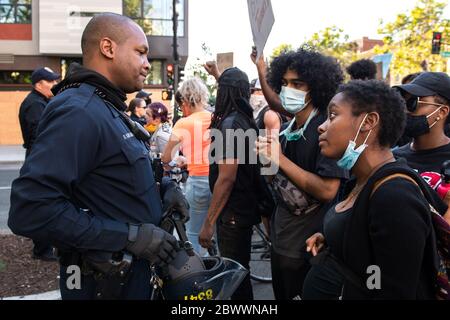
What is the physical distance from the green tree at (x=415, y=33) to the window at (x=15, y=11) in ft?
57.5

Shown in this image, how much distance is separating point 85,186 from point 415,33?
2370 centimetres

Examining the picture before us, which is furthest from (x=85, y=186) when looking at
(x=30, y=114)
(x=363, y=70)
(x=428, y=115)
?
(x=363, y=70)

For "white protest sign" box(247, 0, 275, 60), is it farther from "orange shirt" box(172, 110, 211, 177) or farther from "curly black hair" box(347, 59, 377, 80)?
"curly black hair" box(347, 59, 377, 80)

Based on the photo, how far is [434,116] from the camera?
2939mm

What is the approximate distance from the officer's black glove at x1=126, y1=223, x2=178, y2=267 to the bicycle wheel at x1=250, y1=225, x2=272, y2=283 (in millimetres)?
3375

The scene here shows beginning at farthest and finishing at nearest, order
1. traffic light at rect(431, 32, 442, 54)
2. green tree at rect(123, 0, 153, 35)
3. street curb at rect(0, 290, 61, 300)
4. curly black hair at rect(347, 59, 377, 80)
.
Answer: green tree at rect(123, 0, 153, 35)
traffic light at rect(431, 32, 442, 54)
curly black hair at rect(347, 59, 377, 80)
street curb at rect(0, 290, 61, 300)

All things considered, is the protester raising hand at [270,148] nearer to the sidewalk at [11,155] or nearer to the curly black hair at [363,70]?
the curly black hair at [363,70]

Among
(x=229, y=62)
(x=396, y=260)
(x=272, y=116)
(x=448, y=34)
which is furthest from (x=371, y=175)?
(x=448, y=34)

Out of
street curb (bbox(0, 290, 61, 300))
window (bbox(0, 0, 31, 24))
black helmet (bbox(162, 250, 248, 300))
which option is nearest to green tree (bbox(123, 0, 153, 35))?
window (bbox(0, 0, 31, 24))

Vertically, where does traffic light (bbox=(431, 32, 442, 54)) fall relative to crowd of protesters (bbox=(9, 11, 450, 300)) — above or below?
above

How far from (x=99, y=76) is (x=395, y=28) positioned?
22.9 meters

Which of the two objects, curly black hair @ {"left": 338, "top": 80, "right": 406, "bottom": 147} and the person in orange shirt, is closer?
curly black hair @ {"left": 338, "top": 80, "right": 406, "bottom": 147}

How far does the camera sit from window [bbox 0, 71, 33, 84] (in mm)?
25125

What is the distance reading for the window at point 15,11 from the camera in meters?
24.5
